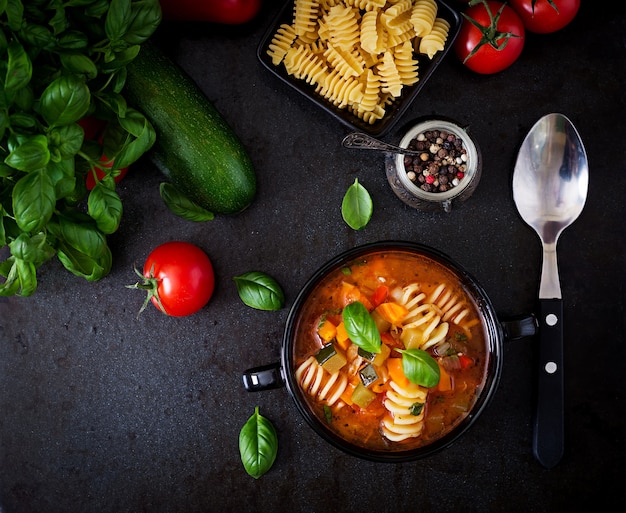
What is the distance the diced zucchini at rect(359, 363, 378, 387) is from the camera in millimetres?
1507

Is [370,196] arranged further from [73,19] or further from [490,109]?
[73,19]

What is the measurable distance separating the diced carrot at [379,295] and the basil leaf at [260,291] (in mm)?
253

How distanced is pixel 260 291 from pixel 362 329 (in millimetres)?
363

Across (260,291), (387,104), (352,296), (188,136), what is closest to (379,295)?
(352,296)

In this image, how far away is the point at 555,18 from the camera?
1.69 m

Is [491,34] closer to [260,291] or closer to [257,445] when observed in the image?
[260,291]

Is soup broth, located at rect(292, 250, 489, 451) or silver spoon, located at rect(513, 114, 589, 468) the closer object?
soup broth, located at rect(292, 250, 489, 451)

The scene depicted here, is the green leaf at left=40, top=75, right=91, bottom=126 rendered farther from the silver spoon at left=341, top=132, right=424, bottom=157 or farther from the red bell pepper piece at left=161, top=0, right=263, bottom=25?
the silver spoon at left=341, top=132, right=424, bottom=157

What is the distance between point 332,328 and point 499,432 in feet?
1.80

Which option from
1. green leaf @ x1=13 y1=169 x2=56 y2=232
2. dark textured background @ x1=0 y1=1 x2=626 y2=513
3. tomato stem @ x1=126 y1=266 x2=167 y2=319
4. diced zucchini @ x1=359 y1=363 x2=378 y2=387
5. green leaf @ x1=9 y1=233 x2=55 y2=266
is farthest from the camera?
dark textured background @ x1=0 y1=1 x2=626 y2=513

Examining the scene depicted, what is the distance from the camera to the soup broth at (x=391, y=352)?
153 cm

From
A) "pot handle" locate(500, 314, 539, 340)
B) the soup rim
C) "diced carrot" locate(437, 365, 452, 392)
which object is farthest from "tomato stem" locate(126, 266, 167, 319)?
"pot handle" locate(500, 314, 539, 340)

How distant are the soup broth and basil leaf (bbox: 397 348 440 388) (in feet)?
0.23

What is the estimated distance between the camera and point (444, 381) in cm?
157
